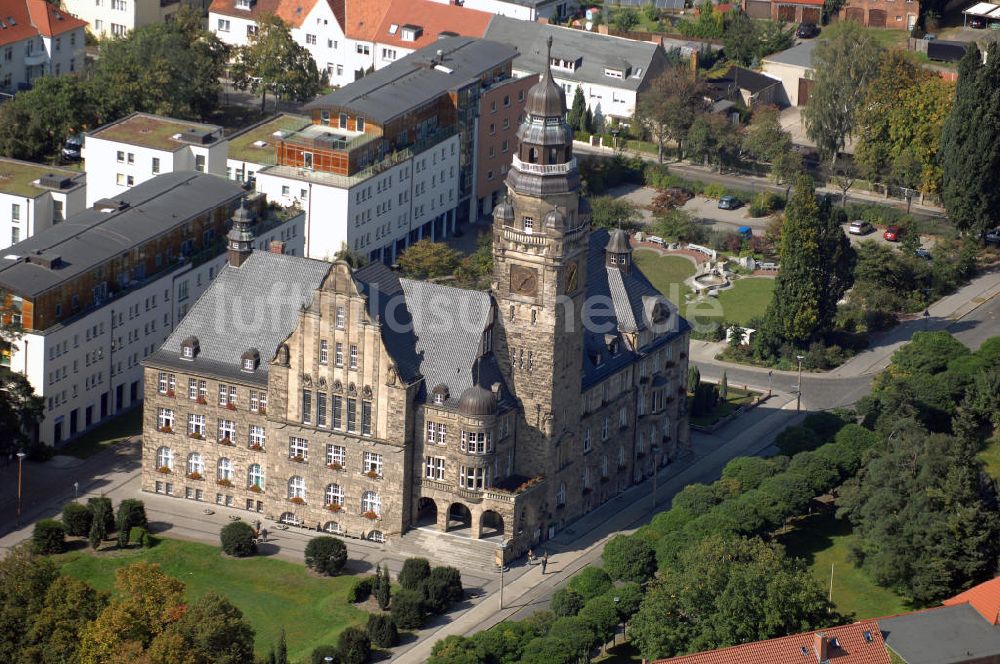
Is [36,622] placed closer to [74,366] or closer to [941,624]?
[74,366]

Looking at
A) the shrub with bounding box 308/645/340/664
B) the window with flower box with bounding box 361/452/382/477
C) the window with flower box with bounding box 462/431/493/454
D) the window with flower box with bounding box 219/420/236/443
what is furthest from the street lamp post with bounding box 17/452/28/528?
the window with flower box with bounding box 462/431/493/454

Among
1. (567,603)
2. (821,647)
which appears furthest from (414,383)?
(821,647)

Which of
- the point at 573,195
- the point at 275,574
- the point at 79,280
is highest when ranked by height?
the point at 573,195

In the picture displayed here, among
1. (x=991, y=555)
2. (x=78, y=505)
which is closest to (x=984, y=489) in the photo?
(x=991, y=555)

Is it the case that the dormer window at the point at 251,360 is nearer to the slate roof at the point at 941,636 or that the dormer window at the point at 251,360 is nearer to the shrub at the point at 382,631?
the shrub at the point at 382,631

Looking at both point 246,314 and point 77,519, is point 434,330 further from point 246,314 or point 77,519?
point 77,519

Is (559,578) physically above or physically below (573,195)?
below
